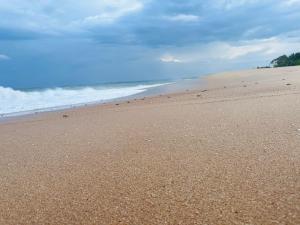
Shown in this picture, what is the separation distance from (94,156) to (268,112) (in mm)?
3102

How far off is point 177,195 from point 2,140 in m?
4.35

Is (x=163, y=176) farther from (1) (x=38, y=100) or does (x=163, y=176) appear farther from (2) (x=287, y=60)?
(2) (x=287, y=60)

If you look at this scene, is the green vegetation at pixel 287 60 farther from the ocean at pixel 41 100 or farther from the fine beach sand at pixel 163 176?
the fine beach sand at pixel 163 176

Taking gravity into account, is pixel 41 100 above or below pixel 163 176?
above

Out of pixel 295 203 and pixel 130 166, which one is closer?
pixel 295 203

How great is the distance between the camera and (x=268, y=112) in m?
5.74

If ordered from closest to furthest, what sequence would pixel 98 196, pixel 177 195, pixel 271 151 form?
pixel 177 195 < pixel 98 196 < pixel 271 151

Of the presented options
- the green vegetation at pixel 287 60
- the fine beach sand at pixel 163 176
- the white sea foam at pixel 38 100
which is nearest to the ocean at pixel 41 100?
the white sea foam at pixel 38 100

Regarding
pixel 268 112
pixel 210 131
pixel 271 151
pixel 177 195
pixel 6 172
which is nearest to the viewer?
pixel 177 195

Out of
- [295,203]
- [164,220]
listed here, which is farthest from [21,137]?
[295,203]

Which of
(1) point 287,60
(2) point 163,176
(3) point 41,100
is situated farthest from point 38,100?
(1) point 287,60

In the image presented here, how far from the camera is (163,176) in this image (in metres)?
2.96

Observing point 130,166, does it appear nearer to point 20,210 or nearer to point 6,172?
point 20,210

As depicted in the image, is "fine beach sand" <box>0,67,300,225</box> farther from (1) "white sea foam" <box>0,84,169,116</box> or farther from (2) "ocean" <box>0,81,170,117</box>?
(1) "white sea foam" <box>0,84,169,116</box>
